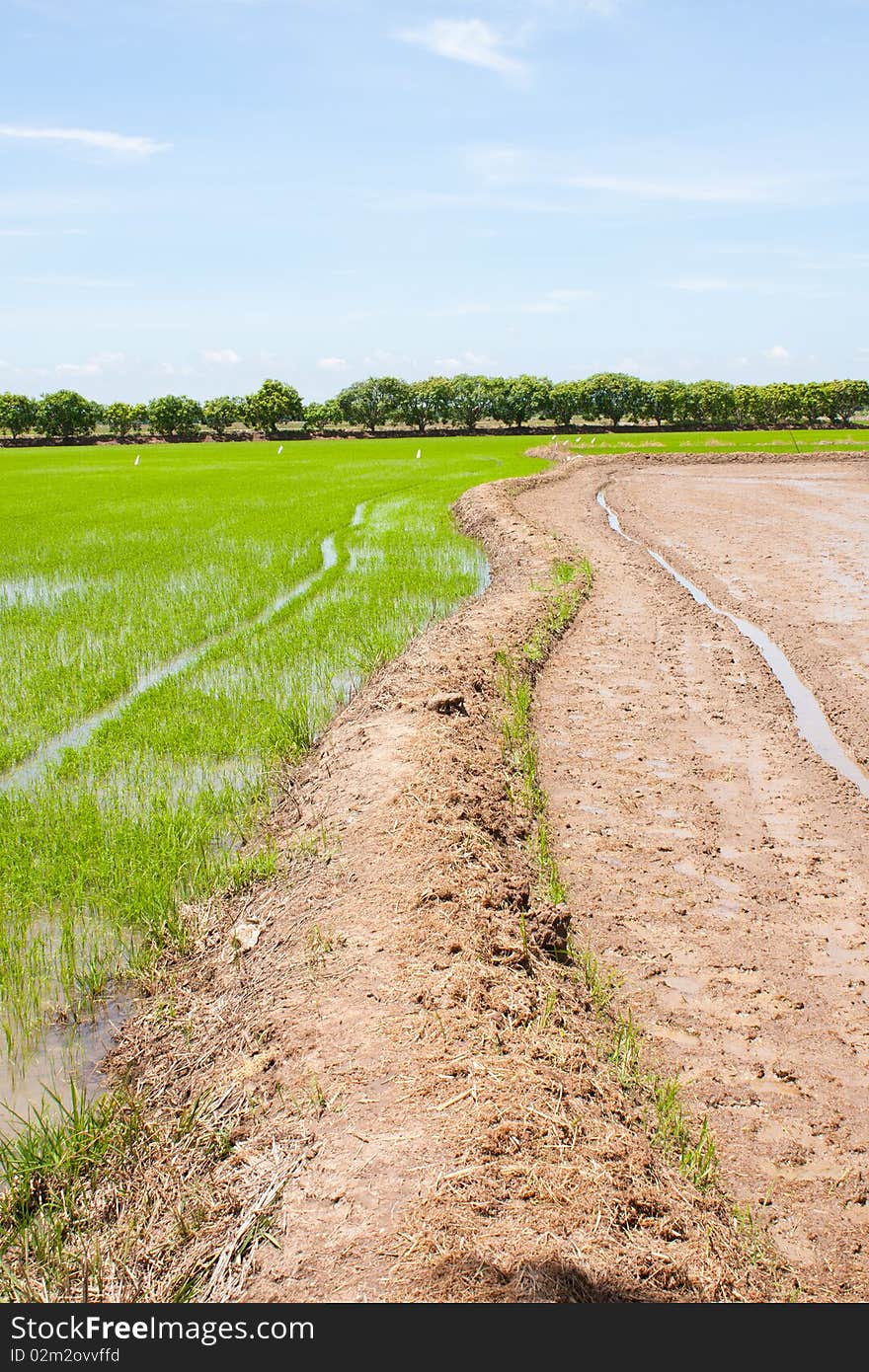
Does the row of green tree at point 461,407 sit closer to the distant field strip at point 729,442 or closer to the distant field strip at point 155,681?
the distant field strip at point 729,442

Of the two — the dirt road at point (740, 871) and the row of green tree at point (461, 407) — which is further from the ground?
the row of green tree at point (461, 407)

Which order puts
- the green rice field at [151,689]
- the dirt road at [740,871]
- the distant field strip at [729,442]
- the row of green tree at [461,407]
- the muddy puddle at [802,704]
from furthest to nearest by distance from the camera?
the row of green tree at [461,407], the distant field strip at [729,442], the muddy puddle at [802,704], the green rice field at [151,689], the dirt road at [740,871]

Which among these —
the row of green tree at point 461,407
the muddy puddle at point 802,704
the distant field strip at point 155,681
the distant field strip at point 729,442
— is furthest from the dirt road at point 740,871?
the row of green tree at point 461,407

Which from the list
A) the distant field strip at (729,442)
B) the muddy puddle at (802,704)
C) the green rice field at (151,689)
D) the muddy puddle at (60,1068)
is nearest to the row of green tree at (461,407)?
the distant field strip at (729,442)

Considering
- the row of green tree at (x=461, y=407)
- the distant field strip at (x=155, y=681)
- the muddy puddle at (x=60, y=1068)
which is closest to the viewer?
the muddy puddle at (x=60, y=1068)

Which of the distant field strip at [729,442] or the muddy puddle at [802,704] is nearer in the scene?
the muddy puddle at [802,704]

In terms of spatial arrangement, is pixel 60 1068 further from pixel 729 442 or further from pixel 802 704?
pixel 729 442

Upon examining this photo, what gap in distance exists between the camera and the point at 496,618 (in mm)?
11617

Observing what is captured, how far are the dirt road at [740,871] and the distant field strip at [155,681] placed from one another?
2452mm

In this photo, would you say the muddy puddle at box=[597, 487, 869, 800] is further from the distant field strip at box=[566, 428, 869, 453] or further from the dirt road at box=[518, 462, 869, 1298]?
the distant field strip at box=[566, 428, 869, 453]

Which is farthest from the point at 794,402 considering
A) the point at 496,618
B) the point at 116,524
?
the point at 496,618

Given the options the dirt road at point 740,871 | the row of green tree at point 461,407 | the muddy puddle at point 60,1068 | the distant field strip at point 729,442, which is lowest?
the muddy puddle at point 60,1068

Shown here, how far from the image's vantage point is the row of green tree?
256ft

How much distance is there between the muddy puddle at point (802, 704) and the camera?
7.32m
